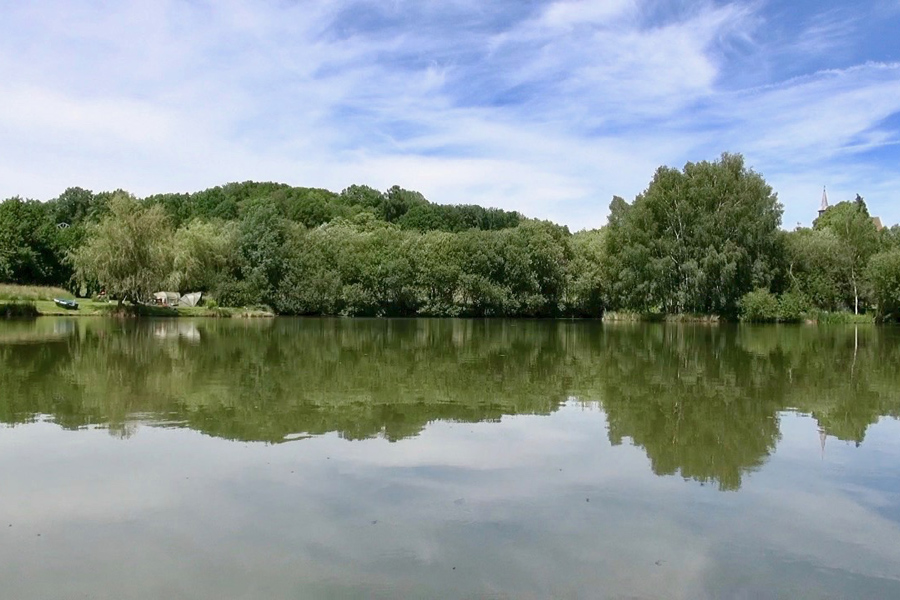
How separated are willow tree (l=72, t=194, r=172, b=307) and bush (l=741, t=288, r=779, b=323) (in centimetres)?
4077

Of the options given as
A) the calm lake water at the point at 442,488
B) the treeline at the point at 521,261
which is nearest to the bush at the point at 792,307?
the treeline at the point at 521,261

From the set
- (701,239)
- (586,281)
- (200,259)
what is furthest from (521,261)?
(200,259)

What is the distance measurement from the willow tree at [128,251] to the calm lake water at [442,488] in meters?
33.9

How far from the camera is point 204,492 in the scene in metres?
6.74

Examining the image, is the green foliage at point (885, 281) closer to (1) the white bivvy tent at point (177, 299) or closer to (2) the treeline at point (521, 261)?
(2) the treeline at point (521, 261)

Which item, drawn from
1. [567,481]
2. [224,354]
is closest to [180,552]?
[567,481]

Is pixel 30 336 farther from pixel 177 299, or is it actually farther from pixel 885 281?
pixel 885 281

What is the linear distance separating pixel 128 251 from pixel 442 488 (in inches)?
1763

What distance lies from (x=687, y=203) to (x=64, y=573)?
52.7 metres

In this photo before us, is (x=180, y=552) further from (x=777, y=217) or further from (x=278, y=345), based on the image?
(x=777, y=217)

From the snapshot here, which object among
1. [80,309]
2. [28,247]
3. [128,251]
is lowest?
[80,309]

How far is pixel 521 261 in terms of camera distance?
62125 mm

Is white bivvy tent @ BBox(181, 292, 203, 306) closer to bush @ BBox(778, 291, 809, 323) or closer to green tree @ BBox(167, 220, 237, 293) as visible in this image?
green tree @ BBox(167, 220, 237, 293)

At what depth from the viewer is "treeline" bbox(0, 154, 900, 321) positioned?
5162 centimetres
